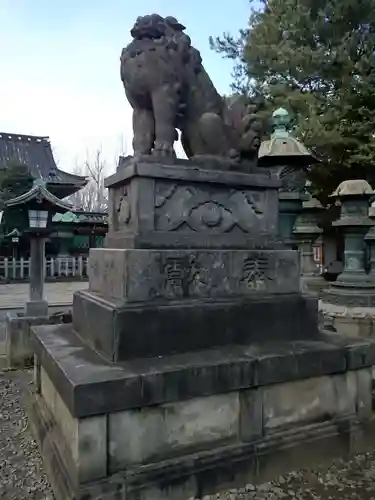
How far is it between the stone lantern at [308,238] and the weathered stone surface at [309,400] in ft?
16.2

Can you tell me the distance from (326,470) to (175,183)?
2321 mm

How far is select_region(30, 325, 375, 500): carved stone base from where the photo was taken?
224cm

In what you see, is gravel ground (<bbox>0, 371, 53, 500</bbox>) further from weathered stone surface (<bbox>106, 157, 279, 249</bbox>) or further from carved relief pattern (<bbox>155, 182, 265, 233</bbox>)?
carved relief pattern (<bbox>155, 182, 265, 233</bbox>)

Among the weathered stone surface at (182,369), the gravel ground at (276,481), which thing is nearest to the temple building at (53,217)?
the gravel ground at (276,481)

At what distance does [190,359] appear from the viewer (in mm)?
2633

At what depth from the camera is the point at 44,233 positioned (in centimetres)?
684

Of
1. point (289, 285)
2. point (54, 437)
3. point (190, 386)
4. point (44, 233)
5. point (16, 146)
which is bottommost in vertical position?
point (54, 437)

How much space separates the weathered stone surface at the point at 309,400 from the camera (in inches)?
109

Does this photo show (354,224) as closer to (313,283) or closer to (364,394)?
(313,283)

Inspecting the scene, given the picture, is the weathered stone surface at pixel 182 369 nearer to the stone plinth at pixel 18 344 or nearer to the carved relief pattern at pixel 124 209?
the carved relief pattern at pixel 124 209

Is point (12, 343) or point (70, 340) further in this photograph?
point (12, 343)

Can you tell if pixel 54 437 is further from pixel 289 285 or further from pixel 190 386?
pixel 289 285

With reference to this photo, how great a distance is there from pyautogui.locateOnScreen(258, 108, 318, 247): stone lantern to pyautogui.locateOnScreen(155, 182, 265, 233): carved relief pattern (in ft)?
4.21

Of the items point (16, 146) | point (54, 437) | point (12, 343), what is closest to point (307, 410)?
point (54, 437)
